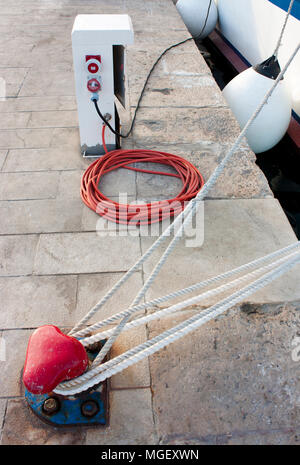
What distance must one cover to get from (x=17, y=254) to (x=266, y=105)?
329 centimetres

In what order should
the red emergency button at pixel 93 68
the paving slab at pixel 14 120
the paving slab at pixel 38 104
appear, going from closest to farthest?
the red emergency button at pixel 93 68 → the paving slab at pixel 14 120 → the paving slab at pixel 38 104

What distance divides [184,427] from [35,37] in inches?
248

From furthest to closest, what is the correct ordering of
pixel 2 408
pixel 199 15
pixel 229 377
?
pixel 199 15, pixel 229 377, pixel 2 408

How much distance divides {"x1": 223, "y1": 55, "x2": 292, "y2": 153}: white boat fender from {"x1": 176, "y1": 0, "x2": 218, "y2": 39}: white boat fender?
424 cm

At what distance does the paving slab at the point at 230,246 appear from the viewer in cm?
220

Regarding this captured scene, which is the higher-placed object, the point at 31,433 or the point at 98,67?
the point at 98,67

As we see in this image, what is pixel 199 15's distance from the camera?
299 inches

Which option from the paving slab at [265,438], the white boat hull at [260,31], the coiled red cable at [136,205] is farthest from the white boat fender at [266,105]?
the paving slab at [265,438]

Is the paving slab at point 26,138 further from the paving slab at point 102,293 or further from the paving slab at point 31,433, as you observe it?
the paving slab at point 31,433

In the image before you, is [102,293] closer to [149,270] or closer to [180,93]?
[149,270]

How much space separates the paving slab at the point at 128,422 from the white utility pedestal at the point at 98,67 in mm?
2241

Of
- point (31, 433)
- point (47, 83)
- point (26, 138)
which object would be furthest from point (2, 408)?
point (47, 83)

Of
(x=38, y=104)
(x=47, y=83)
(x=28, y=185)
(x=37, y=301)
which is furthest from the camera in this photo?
(x=47, y=83)

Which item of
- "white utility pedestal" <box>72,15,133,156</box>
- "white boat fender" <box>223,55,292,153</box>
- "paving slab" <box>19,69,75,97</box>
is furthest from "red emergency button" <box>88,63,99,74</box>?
"white boat fender" <box>223,55,292,153</box>
